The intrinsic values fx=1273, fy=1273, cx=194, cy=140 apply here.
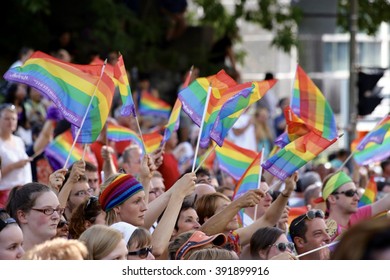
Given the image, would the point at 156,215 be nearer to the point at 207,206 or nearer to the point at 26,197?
the point at 207,206

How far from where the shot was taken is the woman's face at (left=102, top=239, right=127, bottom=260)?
20.1 feet

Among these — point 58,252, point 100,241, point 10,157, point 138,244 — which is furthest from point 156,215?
point 10,157

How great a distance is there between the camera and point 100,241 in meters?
6.21

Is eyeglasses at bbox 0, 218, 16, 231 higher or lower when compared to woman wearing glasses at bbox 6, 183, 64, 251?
higher

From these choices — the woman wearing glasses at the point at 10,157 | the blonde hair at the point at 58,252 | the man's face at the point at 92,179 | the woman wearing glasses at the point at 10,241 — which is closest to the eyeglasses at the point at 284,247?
the woman wearing glasses at the point at 10,241

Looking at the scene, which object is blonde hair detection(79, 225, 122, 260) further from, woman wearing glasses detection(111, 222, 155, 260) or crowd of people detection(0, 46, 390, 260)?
woman wearing glasses detection(111, 222, 155, 260)

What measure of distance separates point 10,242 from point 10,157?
15.5 ft

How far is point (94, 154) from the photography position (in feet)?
40.4

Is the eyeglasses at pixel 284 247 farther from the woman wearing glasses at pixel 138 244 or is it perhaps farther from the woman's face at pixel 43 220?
the woman's face at pixel 43 220

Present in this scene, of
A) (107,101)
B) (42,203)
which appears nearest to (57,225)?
(42,203)

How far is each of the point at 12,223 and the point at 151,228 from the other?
189cm

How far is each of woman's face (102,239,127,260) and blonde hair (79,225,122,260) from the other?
0.01 meters

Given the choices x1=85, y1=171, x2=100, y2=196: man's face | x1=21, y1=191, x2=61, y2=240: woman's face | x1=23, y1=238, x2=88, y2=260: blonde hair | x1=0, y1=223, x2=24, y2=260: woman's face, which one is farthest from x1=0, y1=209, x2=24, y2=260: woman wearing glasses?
x1=85, y1=171, x2=100, y2=196: man's face

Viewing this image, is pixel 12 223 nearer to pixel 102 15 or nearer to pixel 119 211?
pixel 119 211
